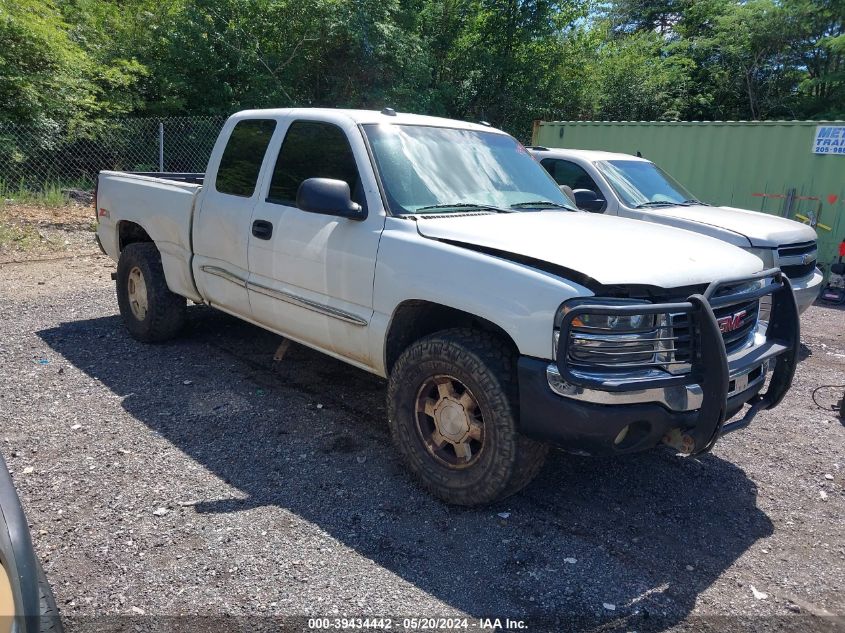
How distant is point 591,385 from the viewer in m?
3.07

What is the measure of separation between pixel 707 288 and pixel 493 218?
1.25 m

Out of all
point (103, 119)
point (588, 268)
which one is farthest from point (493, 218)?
point (103, 119)

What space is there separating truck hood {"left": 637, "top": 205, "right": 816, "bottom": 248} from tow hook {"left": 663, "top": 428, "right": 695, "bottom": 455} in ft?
14.6

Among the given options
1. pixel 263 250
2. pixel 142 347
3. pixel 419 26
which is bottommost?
pixel 142 347

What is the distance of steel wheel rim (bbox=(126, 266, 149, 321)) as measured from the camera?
20.1 feet

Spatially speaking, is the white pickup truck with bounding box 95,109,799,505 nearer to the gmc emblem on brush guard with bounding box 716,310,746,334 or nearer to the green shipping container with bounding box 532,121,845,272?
the gmc emblem on brush guard with bounding box 716,310,746,334

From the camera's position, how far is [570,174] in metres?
8.40

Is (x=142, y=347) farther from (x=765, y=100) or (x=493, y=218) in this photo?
(x=765, y=100)

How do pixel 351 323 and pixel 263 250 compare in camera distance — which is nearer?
pixel 351 323

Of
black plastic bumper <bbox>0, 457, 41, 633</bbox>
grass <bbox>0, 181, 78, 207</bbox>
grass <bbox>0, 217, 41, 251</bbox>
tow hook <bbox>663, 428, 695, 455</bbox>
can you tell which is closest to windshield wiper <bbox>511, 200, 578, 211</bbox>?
tow hook <bbox>663, 428, 695, 455</bbox>

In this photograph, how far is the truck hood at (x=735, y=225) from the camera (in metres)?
7.13

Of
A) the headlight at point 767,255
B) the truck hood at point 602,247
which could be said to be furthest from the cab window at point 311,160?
the headlight at point 767,255

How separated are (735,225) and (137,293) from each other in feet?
19.8

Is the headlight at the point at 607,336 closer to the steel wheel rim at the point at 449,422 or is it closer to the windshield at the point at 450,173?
the steel wheel rim at the point at 449,422
